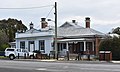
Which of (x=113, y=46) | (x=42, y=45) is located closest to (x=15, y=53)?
(x=42, y=45)

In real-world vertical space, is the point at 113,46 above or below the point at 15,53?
above

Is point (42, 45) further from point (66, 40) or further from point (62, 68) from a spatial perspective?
point (62, 68)

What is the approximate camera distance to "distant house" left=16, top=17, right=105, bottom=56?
5728 centimetres

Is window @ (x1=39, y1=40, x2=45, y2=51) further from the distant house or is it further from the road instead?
the road

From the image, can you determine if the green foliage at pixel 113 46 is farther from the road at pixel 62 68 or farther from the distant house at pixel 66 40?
the road at pixel 62 68

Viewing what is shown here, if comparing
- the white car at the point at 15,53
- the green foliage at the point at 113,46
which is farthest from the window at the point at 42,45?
the green foliage at the point at 113,46

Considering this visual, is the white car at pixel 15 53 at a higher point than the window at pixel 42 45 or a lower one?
lower

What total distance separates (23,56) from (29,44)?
12.0 metres

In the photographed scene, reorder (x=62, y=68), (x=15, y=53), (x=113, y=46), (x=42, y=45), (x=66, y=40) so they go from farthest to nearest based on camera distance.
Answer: (x=42, y=45) → (x=66, y=40) → (x=15, y=53) → (x=113, y=46) → (x=62, y=68)

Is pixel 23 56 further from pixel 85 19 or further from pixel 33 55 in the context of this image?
pixel 85 19

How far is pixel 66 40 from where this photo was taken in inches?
2320

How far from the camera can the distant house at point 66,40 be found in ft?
188

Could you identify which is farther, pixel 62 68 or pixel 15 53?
pixel 15 53

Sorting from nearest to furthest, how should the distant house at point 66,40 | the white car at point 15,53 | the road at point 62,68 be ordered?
the road at point 62,68 → the white car at point 15,53 → the distant house at point 66,40
